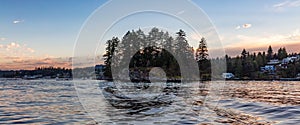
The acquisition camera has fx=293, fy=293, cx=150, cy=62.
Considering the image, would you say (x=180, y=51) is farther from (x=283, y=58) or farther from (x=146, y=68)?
(x=283, y=58)

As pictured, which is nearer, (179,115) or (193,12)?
(179,115)

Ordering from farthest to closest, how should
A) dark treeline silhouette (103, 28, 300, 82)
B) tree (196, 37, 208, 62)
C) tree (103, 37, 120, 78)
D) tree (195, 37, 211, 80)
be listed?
tree (196, 37, 208, 62), tree (195, 37, 211, 80), tree (103, 37, 120, 78), dark treeline silhouette (103, 28, 300, 82)

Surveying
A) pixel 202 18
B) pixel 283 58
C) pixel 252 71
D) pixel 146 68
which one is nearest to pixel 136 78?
pixel 146 68

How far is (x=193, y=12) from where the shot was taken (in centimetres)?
1405

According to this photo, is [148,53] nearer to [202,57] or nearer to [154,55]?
[154,55]

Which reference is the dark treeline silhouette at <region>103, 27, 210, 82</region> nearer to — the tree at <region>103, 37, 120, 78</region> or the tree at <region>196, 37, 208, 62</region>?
the tree at <region>103, 37, 120, 78</region>

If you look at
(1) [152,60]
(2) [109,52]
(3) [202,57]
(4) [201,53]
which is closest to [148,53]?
(1) [152,60]

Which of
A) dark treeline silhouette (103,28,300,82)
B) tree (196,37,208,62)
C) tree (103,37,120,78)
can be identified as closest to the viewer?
dark treeline silhouette (103,28,300,82)

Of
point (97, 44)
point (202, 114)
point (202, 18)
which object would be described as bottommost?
point (202, 114)

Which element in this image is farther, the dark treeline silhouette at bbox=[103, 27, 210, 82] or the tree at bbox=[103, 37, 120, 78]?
the tree at bbox=[103, 37, 120, 78]

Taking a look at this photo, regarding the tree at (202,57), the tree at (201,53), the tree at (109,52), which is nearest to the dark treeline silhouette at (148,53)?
the tree at (109,52)

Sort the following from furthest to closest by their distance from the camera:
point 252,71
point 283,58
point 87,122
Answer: point 283,58 < point 252,71 < point 87,122

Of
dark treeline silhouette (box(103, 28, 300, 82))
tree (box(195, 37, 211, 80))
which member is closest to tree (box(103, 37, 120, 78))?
dark treeline silhouette (box(103, 28, 300, 82))

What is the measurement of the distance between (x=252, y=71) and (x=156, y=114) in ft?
466
